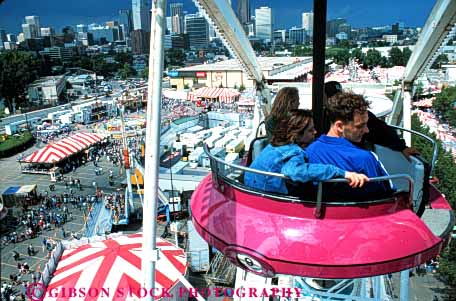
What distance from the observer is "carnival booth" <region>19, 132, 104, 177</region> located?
28.9 meters

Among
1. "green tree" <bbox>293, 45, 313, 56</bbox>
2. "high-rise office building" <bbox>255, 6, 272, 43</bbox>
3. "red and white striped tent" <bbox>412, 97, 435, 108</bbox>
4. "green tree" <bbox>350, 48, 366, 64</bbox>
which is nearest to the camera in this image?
"green tree" <bbox>293, 45, 313, 56</bbox>

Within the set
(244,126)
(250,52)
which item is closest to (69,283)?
(250,52)

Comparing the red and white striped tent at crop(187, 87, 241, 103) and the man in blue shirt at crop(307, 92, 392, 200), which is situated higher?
the man in blue shirt at crop(307, 92, 392, 200)

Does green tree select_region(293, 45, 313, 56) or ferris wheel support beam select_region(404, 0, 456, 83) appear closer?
green tree select_region(293, 45, 313, 56)

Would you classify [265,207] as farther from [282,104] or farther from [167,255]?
[167,255]

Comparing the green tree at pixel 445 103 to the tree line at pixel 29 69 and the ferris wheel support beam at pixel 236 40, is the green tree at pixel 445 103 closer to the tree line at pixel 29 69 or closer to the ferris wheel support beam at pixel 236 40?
the tree line at pixel 29 69

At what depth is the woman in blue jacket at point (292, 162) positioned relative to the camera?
8.64 feet

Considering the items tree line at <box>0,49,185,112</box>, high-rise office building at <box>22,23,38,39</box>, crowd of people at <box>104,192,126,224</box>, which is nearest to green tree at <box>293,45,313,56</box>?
crowd of people at <box>104,192,126,224</box>

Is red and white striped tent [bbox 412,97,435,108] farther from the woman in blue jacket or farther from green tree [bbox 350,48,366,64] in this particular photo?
the woman in blue jacket

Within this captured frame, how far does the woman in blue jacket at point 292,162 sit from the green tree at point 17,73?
61.7 metres

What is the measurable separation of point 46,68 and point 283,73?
5733 cm

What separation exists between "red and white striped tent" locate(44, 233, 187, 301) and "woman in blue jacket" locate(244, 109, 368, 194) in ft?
26.6

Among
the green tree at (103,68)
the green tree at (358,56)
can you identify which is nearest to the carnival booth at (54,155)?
the green tree at (358,56)

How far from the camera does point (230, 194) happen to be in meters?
3.33
